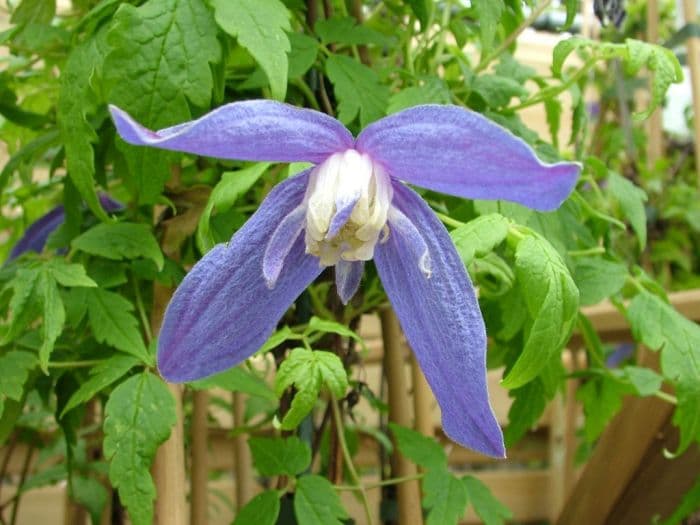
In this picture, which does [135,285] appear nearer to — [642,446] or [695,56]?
[642,446]

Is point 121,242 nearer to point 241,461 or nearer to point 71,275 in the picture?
point 71,275

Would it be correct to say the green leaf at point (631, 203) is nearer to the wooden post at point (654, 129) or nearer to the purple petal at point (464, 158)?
the purple petal at point (464, 158)

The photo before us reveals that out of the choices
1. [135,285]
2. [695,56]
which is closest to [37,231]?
[135,285]

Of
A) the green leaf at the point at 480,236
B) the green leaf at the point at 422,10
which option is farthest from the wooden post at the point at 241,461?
the green leaf at the point at 480,236

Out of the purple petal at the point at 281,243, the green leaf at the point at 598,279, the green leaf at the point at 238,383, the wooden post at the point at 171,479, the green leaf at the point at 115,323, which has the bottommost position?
the wooden post at the point at 171,479

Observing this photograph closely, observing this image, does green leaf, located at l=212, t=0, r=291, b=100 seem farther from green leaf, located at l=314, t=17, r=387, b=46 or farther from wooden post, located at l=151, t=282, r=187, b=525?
wooden post, located at l=151, t=282, r=187, b=525

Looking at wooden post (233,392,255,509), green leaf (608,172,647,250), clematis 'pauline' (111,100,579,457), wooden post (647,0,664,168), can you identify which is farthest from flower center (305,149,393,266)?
wooden post (647,0,664,168)
